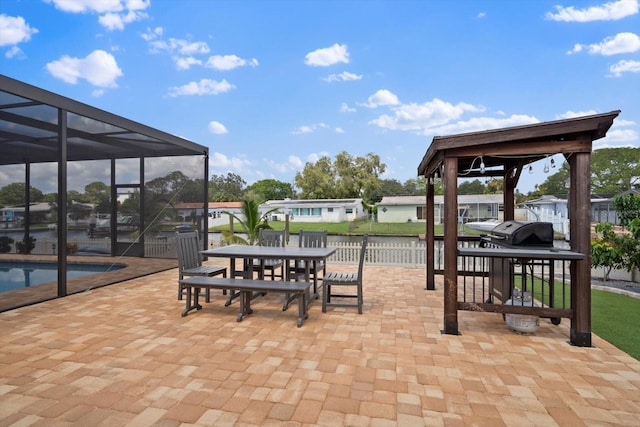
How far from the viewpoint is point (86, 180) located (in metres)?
6.65

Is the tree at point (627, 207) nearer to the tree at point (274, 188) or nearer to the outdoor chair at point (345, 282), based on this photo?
the outdoor chair at point (345, 282)

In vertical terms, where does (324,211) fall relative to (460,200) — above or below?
below

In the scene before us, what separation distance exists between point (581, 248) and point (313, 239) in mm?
3782

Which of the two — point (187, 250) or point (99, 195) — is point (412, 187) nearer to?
point (99, 195)

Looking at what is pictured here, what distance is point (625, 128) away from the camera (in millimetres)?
30109

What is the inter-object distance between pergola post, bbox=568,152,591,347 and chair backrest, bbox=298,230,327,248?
3.58 meters

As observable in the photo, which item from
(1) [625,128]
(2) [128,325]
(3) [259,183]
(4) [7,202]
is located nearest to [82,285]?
(4) [7,202]

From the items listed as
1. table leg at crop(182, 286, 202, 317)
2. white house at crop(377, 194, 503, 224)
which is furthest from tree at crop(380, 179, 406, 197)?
table leg at crop(182, 286, 202, 317)

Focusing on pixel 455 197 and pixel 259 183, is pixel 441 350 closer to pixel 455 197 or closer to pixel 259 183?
pixel 455 197

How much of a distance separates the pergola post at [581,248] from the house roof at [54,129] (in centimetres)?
668

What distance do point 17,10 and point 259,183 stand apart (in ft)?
143

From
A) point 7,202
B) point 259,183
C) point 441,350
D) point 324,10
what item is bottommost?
point 441,350

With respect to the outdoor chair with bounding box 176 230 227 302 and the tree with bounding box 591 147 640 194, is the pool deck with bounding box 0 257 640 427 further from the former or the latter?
the tree with bounding box 591 147 640 194

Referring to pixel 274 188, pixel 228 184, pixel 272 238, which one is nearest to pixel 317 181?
pixel 274 188
